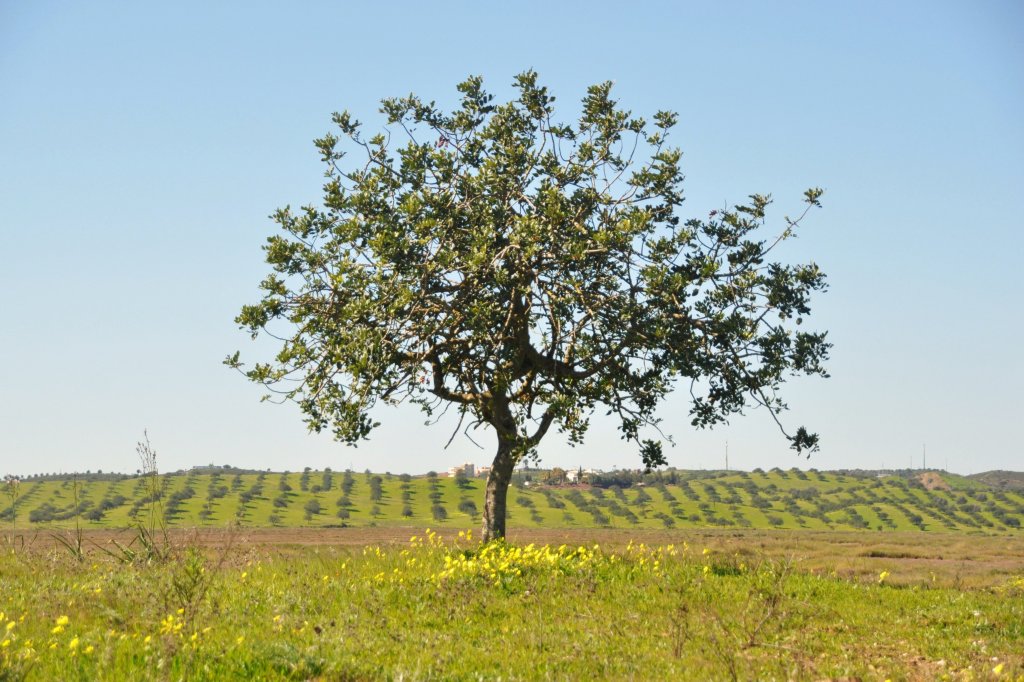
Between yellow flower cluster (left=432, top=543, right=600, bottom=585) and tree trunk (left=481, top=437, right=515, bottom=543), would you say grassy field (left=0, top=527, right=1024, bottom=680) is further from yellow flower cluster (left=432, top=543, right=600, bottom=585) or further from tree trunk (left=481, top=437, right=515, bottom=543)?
tree trunk (left=481, top=437, right=515, bottom=543)

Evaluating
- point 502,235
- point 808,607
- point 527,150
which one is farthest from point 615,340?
point 808,607

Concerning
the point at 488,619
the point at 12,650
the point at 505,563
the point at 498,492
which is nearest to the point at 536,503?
the point at 498,492

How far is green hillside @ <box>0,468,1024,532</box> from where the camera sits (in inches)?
3893

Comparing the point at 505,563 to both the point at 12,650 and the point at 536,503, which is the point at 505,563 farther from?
the point at 536,503

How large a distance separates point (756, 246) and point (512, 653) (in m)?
11.1

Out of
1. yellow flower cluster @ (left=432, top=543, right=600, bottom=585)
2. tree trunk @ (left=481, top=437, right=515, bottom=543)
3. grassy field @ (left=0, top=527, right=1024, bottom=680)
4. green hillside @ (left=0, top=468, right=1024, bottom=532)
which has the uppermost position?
tree trunk @ (left=481, top=437, right=515, bottom=543)

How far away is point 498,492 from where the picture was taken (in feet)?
62.5

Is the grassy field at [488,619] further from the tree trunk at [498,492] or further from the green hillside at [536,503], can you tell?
the green hillside at [536,503]

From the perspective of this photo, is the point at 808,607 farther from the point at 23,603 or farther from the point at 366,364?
the point at 23,603

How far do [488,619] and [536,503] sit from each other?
4463 inches

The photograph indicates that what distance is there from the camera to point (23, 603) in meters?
12.0

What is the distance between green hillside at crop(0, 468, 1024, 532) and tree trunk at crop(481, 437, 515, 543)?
69542mm

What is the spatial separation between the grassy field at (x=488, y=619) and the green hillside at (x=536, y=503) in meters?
73.0

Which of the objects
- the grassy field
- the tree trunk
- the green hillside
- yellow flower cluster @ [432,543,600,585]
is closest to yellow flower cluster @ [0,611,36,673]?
the grassy field
